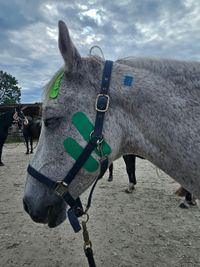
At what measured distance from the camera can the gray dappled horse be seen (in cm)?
199

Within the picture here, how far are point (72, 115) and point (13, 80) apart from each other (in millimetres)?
69840

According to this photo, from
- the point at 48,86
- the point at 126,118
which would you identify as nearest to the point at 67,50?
the point at 48,86

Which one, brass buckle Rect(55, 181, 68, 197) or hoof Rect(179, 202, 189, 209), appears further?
hoof Rect(179, 202, 189, 209)

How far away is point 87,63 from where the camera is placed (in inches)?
84.1

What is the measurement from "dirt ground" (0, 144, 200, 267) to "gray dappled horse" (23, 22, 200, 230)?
2.28 metres

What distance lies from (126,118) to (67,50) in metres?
0.65

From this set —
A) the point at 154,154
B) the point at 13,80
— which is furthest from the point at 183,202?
the point at 13,80

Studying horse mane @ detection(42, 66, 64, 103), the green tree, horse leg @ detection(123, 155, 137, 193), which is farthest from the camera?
the green tree

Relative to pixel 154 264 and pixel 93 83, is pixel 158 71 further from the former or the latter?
pixel 154 264

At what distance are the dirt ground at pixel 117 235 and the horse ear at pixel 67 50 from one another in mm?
2913

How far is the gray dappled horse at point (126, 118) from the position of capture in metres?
1.99

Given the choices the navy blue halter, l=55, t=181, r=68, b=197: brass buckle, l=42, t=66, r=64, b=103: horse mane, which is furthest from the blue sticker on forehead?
l=55, t=181, r=68, b=197: brass buckle

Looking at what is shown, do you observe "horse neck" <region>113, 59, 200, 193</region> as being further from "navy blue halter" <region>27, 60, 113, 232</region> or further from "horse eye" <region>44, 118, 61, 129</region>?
"horse eye" <region>44, 118, 61, 129</region>

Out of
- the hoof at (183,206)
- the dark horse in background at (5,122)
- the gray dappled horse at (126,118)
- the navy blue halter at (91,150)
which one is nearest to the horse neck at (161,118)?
the gray dappled horse at (126,118)
